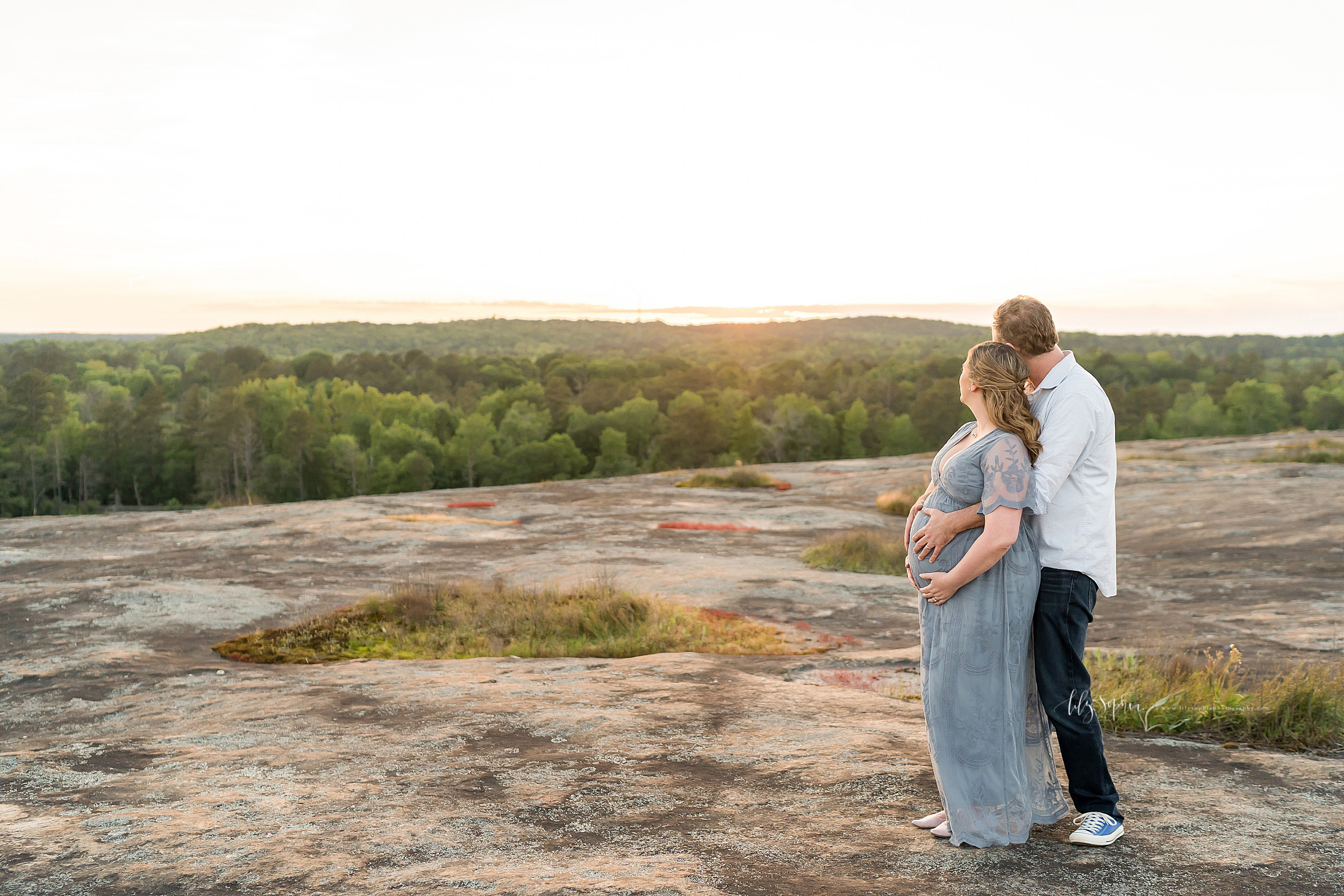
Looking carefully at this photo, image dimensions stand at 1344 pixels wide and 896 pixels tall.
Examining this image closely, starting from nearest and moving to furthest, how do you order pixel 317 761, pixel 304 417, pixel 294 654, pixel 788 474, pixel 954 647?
pixel 954 647
pixel 317 761
pixel 294 654
pixel 788 474
pixel 304 417

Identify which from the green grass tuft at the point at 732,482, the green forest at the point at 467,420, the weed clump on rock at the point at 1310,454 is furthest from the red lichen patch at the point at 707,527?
the green forest at the point at 467,420

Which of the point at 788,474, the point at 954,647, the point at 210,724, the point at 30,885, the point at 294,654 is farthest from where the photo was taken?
the point at 788,474

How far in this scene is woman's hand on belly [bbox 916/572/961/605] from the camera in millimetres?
4113

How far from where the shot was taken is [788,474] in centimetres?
3522

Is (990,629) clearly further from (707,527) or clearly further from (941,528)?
(707,527)

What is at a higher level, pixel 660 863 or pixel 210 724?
pixel 660 863

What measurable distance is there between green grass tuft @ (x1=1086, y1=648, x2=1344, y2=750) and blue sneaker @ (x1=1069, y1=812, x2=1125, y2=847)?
234 centimetres

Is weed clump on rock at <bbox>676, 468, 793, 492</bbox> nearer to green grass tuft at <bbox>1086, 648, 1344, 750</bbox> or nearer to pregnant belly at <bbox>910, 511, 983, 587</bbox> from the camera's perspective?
green grass tuft at <bbox>1086, 648, 1344, 750</bbox>

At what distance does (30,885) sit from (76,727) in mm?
A: 3442

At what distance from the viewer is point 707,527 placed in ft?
66.8

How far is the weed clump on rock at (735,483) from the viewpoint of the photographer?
30312 mm

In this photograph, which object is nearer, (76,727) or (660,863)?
(660,863)

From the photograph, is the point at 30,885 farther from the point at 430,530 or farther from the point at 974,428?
the point at 430,530

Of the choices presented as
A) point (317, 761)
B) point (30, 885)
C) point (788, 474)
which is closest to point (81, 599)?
point (317, 761)
